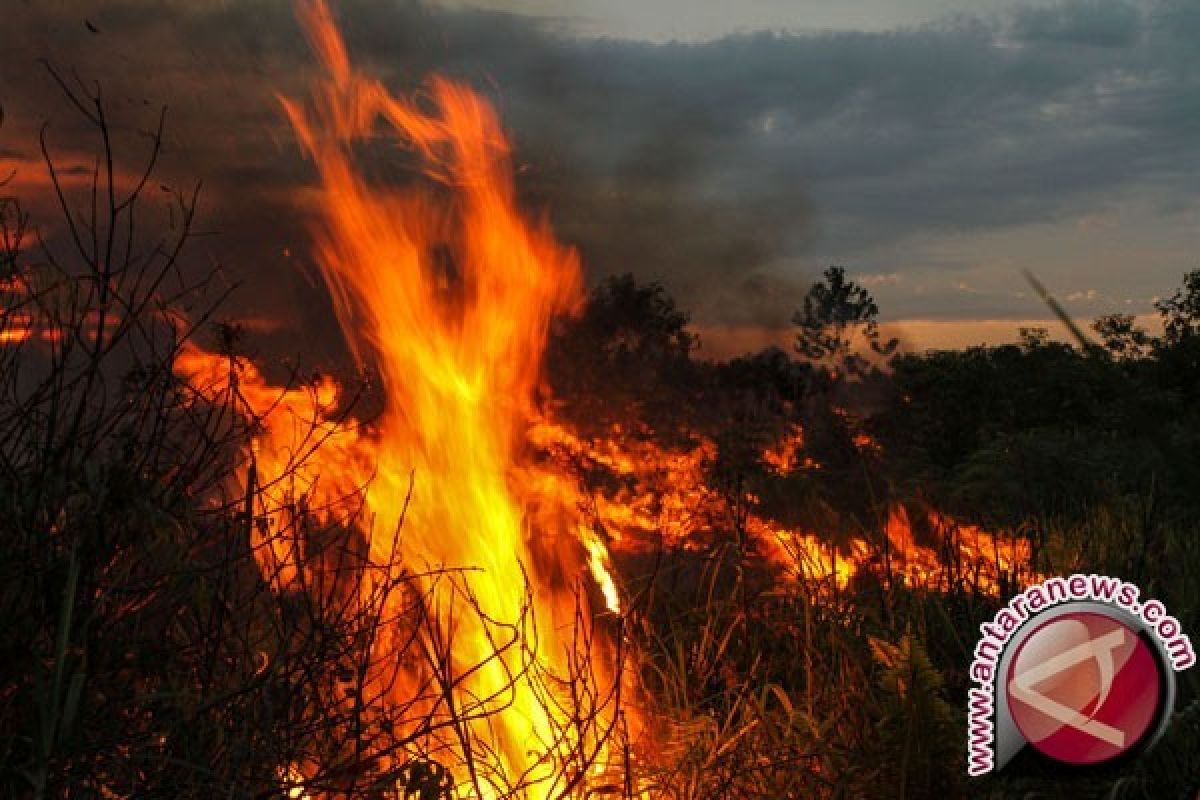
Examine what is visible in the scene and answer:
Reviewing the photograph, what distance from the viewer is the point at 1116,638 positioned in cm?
445

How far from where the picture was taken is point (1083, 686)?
4.39 metres

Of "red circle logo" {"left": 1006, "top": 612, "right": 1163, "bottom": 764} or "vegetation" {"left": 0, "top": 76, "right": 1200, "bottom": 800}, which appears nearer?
"vegetation" {"left": 0, "top": 76, "right": 1200, "bottom": 800}

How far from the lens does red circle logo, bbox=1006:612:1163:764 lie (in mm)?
4406

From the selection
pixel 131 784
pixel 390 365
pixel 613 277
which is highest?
pixel 613 277

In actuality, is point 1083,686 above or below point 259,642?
below

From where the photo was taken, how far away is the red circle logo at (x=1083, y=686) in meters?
4.41

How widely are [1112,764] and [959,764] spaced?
22.0 inches

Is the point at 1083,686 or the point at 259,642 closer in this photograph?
the point at 1083,686

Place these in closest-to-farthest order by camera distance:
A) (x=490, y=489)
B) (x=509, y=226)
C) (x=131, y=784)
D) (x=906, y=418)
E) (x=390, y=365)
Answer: (x=131, y=784), (x=490, y=489), (x=390, y=365), (x=509, y=226), (x=906, y=418)

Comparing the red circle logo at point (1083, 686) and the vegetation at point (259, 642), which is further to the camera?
the red circle logo at point (1083, 686)

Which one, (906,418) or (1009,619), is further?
(906,418)

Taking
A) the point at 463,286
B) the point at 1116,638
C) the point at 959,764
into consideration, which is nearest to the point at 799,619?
the point at 959,764

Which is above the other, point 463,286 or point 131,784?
point 463,286

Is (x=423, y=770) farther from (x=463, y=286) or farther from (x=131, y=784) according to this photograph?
(x=463, y=286)
